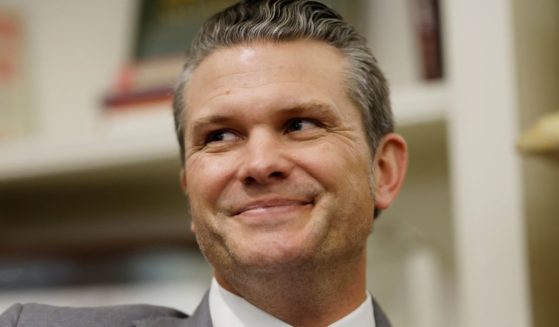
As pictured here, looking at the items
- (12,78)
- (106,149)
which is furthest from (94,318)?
(12,78)

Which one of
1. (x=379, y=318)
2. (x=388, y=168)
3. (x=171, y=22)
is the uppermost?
(x=171, y=22)

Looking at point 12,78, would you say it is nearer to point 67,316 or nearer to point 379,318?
point 67,316

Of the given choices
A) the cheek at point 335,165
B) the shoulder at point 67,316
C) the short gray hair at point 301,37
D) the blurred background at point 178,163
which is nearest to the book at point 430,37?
the blurred background at point 178,163

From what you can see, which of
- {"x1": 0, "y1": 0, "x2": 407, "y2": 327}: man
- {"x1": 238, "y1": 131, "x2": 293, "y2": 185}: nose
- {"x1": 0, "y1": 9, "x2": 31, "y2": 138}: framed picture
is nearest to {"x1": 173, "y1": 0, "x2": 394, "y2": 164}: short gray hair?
{"x1": 0, "y1": 0, "x2": 407, "y2": 327}: man

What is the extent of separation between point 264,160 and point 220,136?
8cm

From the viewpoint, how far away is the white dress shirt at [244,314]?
30.2 inches

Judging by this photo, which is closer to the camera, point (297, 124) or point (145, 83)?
point (297, 124)

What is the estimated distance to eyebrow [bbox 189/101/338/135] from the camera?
75cm

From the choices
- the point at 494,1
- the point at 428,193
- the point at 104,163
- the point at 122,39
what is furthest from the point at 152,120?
the point at 494,1

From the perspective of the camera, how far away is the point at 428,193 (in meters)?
1.32

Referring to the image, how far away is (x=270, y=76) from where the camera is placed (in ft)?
2.48

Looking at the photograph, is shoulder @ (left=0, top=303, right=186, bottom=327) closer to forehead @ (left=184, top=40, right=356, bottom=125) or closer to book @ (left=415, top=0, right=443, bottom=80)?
forehead @ (left=184, top=40, right=356, bottom=125)

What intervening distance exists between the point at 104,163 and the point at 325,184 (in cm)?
62

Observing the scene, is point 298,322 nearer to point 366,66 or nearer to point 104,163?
point 366,66
